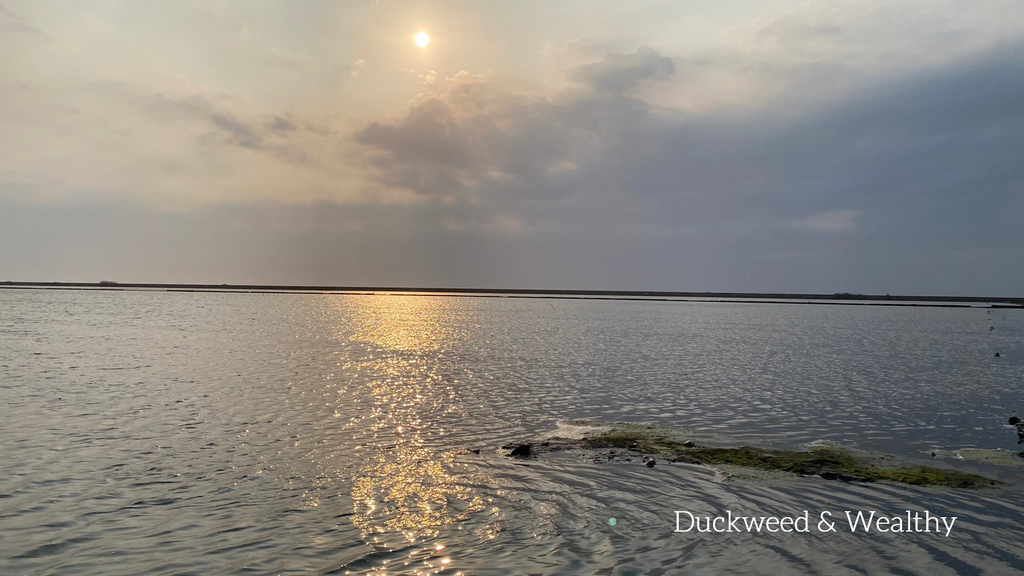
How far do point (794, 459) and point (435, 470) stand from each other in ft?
36.9

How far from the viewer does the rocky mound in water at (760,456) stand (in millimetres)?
17703

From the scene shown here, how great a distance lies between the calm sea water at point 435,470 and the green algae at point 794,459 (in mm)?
906

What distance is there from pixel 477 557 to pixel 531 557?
3.40ft

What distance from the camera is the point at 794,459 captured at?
63.7ft

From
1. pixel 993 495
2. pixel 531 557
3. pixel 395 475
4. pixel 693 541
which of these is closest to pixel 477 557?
pixel 531 557

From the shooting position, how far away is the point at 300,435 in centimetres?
2202

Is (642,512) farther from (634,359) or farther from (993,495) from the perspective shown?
(634,359)

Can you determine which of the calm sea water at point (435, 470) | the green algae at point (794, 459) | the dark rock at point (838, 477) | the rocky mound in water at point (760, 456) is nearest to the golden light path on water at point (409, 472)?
the calm sea water at point (435, 470)

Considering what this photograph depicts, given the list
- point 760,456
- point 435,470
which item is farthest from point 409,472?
point 760,456

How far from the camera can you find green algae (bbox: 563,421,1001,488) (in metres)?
17.6

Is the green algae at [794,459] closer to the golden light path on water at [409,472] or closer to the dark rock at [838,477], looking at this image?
the dark rock at [838,477]

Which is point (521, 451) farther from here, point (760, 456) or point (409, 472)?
point (760, 456)

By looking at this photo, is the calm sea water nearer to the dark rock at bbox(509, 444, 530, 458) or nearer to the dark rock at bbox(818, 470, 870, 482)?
the dark rock at bbox(818, 470, 870, 482)

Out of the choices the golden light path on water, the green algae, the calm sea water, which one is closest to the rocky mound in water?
the green algae
